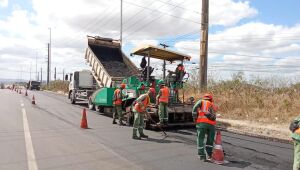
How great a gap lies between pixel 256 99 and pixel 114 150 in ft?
34.5

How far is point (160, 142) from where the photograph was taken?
10.7m

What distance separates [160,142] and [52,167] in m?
4.04

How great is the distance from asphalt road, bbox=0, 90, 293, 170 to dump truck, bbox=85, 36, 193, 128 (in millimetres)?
1413

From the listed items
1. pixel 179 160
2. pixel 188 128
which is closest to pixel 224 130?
pixel 188 128

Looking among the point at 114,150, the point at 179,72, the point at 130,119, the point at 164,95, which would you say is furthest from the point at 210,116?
the point at 130,119

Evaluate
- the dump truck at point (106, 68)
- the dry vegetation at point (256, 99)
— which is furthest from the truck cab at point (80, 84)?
the dry vegetation at point (256, 99)

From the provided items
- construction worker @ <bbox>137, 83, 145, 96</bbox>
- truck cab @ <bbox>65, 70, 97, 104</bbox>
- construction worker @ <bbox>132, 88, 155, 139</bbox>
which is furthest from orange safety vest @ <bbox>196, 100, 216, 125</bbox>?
truck cab @ <bbox>65, 70, 97, 104</bbox>

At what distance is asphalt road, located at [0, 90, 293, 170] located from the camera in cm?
773

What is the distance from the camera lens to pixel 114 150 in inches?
360

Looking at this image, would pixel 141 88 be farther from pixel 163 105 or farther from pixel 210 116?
pixel 210 116

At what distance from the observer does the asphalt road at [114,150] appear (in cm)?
773

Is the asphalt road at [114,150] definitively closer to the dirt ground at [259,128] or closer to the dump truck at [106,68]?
the dirt ground at [259,128]

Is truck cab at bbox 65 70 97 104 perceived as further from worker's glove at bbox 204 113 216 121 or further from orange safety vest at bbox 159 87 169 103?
worker's glove at bbox 204 113 216 121

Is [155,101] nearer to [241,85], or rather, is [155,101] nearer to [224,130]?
[224,130]
